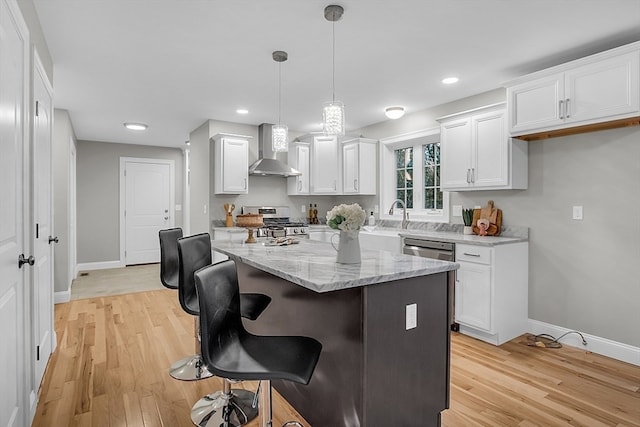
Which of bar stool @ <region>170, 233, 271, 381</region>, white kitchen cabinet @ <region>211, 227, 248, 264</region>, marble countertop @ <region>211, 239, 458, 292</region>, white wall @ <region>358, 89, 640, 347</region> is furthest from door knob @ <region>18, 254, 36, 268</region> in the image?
white wall @ <region>358, 89, 640, 347</region>

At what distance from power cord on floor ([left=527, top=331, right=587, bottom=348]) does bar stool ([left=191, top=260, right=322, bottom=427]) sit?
8.77ft

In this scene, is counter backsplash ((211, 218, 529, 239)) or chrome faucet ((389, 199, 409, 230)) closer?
counter backsplash ((211, 218, 529, 239))

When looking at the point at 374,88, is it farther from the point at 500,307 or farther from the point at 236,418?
the point at 236,418

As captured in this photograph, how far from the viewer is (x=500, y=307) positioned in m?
3.28

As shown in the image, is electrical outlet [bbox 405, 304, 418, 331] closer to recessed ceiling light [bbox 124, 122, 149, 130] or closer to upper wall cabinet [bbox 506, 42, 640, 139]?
upper wall cabinet [bbox 506, 42, 640, 139]

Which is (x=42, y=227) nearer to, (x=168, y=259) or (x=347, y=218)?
(x=168, y=259)

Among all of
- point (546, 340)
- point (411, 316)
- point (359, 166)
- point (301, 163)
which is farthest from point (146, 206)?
point (546, 340)

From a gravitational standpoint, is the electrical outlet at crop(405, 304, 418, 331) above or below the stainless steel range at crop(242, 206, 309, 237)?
below

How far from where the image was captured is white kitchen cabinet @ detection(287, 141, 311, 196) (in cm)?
557

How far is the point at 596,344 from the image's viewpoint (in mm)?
3094

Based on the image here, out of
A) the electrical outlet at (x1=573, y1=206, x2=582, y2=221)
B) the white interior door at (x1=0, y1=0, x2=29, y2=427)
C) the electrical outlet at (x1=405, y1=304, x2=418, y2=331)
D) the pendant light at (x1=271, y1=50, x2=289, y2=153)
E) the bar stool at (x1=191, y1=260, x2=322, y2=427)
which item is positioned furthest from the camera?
the electrical outlet at (x1=573, y1=206, x2=582, y2=221)

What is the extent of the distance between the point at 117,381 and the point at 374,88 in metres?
3.48

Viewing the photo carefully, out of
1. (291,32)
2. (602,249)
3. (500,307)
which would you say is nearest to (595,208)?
(602,249)

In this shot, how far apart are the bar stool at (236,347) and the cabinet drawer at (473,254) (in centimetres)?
226
